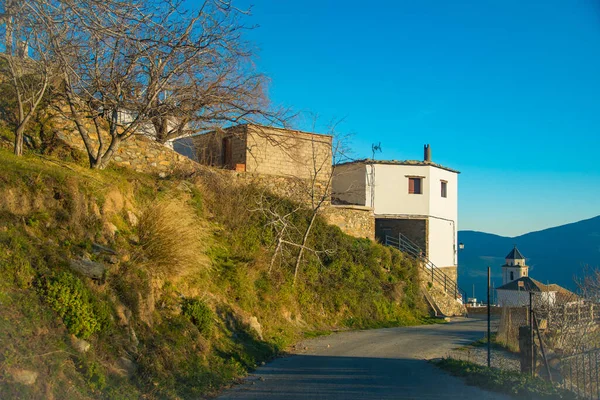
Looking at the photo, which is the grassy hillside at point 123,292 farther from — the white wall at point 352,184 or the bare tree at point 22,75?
the white wall at point 352,184

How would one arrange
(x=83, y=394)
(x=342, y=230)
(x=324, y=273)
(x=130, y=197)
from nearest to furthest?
(x=83, y=394) < (x=130, y=197) < (x=324, y=273) < (x=342, y=230)

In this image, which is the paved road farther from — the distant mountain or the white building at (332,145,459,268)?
the distant mountain

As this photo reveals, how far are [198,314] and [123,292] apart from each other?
211cm

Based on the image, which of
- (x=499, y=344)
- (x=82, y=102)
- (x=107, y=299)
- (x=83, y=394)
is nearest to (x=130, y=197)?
(x=82, y=102)

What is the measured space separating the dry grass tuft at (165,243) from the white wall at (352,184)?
21078mm

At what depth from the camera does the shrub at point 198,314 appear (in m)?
10.6

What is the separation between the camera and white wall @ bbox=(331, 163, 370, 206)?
106 feet

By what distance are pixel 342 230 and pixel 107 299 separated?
17581 millimetres

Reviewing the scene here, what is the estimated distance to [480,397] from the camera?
8.28m

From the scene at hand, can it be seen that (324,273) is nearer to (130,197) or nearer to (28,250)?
(130,197)

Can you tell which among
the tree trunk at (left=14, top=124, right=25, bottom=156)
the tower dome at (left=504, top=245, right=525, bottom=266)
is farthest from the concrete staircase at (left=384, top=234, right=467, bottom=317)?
the tower dome at (left=504, top=245, right=525, bottom=266)

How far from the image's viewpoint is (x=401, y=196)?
32875 millimetres

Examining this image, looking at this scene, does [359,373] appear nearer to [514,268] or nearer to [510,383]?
[510,383]

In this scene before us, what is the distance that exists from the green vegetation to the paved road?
0.25 m
